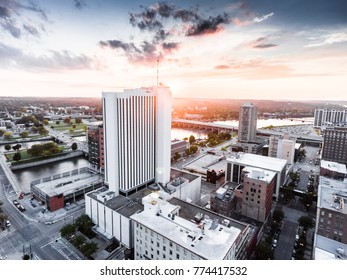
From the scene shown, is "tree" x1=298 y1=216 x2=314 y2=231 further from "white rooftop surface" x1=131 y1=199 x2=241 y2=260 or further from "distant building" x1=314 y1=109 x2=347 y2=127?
"distant building" x1=314 y1=109 x2=347 y2=127

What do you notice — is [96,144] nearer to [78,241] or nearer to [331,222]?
[78,241]

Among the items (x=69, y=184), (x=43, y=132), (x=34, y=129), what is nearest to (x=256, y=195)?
(x=69, y=184)

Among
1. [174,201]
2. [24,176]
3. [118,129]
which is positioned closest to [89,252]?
[174,201]

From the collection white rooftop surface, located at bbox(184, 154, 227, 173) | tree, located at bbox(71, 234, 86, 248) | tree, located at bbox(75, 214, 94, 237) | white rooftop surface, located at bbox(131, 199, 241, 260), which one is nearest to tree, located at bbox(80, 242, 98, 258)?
tree, located at bbox(71, 234, 86, 248)

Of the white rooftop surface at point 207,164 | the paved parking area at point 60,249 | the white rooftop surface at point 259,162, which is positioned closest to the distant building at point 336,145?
the white rooftop surface at point 259,162

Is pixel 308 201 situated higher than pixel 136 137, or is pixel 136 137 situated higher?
pixel 136 137
